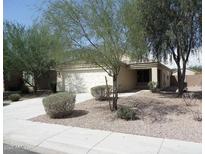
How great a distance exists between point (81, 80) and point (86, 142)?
17334 mm

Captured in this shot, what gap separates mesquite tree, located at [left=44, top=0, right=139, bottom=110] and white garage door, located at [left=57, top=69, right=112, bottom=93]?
40.5 ft

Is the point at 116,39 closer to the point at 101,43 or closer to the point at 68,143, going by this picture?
the point at 101,43

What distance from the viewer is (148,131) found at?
824 centimetres

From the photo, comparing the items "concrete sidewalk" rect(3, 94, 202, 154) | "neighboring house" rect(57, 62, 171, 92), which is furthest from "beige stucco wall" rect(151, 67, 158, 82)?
"concrete sidewalk" rect(3, 94, 202, 154)

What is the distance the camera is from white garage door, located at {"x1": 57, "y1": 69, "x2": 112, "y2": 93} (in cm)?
2353

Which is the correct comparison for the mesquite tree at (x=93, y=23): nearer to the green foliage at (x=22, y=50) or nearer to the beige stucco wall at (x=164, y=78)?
the green foliage at (x=22, y=50)

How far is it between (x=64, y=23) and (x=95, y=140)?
516 centimetres

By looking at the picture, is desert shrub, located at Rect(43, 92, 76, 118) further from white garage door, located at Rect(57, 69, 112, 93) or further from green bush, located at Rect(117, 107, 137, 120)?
white garage door, located at Rect(57, 69, 112, 93)

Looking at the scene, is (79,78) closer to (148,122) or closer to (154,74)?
(154,74)

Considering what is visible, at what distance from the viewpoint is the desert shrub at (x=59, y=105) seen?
10.7m

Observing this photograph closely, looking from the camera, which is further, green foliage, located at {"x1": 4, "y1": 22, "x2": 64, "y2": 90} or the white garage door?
the white garage door

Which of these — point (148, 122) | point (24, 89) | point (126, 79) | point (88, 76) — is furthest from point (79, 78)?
point (148, 122)

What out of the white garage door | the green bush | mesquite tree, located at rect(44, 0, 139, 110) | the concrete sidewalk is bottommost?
the concrete sidewalk

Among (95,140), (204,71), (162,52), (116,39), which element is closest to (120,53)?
(116,39)
